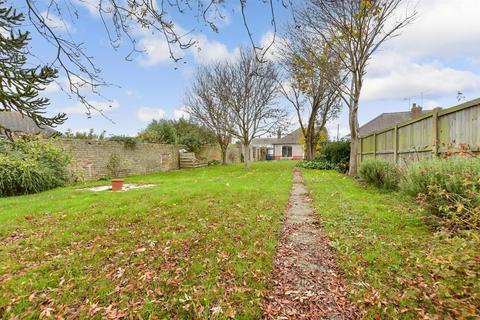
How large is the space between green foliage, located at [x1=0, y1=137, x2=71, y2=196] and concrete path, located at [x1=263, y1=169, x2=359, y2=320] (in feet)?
26.0

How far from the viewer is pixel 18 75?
260 cm

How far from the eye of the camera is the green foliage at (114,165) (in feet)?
43.4

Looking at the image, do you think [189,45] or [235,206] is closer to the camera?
[189,45]

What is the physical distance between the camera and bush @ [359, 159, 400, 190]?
7.02 meters

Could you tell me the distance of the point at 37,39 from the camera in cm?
273

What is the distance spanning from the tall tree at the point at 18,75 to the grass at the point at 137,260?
1.60 meters

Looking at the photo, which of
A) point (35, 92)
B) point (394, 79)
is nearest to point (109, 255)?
point (35, 92)

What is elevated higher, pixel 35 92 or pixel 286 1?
pixel 286 1

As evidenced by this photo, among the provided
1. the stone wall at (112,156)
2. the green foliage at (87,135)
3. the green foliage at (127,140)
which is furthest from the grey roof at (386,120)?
the green foliage at (87,135)

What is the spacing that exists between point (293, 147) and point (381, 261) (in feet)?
132

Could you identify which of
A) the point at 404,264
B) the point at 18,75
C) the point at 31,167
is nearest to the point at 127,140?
the point at 31,167

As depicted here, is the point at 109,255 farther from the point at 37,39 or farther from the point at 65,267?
the point at 37,39

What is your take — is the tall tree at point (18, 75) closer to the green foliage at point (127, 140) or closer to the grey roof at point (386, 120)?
the green foliage at point (127, 140)

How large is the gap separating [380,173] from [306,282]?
595cm
